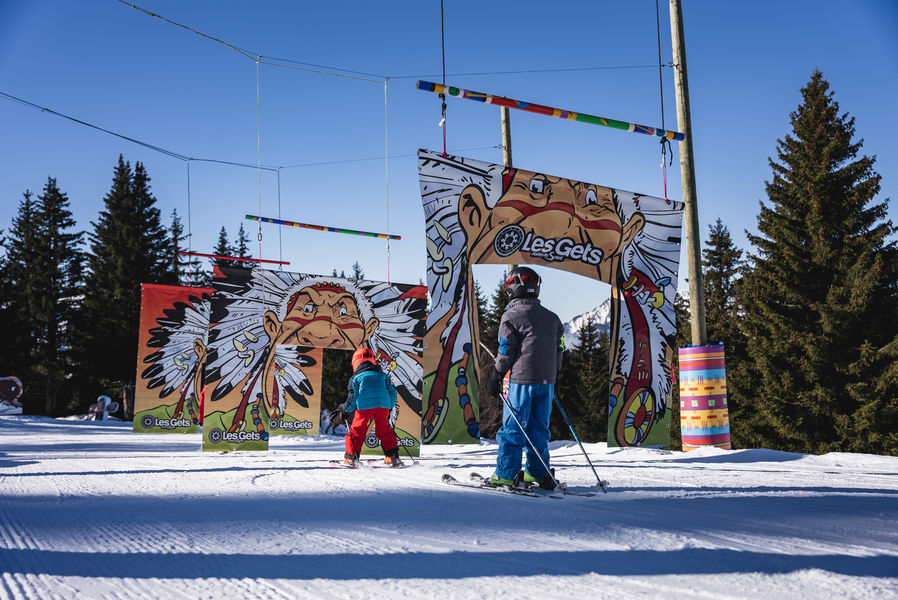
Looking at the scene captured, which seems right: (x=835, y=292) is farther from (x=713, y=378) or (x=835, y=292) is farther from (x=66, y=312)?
(x=66, y=312)

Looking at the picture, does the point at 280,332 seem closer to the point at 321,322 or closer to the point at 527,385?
the point at 321,322

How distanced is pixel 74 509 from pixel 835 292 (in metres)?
27.7

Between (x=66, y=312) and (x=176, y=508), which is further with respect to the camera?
(x=66, y=312)

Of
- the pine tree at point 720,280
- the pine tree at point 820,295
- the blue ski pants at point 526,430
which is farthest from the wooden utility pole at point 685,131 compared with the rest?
the pine tree at point 720,280

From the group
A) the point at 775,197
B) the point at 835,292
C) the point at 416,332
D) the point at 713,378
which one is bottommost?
the point at 713,378

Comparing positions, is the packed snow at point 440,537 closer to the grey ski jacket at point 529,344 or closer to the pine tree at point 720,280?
the grey ski jacket at point 529,344

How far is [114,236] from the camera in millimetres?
43750

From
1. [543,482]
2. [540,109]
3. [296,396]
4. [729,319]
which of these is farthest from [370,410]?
[729,319]

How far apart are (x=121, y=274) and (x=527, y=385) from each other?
42469mm

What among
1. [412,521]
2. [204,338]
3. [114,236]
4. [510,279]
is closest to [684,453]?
[510,279]

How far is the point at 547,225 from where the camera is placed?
10727 millimetres

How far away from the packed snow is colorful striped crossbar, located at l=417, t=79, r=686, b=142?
5352 millimetres

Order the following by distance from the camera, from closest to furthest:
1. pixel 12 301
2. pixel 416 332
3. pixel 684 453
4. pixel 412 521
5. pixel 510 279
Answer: pixel 412 521, pixel 510 279, pixel 684 453, pixel 416 332, pixel 12 301

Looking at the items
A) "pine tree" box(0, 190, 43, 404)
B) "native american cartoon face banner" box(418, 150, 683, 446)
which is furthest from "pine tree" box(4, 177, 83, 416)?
"native american cartoon face banner" box(418, 150, 683, 446)
